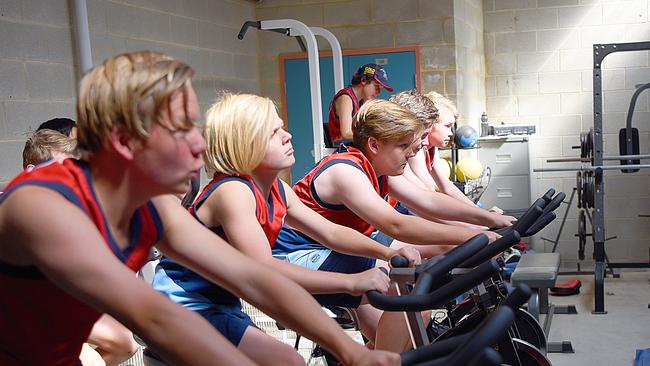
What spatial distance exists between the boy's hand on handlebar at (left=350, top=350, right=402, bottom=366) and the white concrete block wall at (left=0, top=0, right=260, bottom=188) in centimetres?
321

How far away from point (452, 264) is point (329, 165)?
110 centimetres

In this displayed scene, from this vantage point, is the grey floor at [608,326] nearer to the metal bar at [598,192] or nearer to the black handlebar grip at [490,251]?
the metal bar at [598,192]

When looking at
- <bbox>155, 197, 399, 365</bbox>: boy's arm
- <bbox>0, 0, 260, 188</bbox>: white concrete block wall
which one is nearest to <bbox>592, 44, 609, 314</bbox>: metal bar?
<bbox>0, 0, 260, 188</bbox>: white concrete block wall

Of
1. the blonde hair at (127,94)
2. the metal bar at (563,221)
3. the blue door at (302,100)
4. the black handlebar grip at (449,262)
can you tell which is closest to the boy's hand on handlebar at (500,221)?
the black handlebar grip at (449,262)

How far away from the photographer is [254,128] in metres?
2.09

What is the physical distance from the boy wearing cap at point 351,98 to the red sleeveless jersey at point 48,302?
3.88m

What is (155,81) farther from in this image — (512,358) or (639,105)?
(639,105)

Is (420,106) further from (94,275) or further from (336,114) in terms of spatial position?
(94,275)

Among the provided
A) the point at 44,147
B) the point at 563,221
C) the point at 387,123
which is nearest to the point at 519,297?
the point at 387,123

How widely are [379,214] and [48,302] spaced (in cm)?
154

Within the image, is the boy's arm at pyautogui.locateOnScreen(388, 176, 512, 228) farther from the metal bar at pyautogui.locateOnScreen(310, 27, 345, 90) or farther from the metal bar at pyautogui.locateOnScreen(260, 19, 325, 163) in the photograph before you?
the metal bar at pyautogui.locateOnScreen(310, 27, 345, 90)

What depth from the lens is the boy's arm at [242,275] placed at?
1.37 metres

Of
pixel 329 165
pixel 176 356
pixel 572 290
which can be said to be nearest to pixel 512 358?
pixel 329 165

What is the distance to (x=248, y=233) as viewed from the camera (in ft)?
6.29
